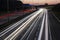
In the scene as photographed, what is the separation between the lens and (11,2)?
12019 centimetres

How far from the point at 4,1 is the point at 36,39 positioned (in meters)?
83.9

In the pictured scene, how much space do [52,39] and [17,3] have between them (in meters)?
111

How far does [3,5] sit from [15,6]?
27589 mm

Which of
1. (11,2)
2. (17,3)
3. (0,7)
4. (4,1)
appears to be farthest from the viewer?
(17,3)

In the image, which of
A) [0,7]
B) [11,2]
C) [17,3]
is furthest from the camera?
[17,3]

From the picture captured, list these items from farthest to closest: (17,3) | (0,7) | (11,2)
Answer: (17,3) < (11,2) < (0,7)

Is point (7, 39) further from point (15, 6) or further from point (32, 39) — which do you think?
point (15, 6)

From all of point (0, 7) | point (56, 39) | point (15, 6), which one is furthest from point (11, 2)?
point (56, 39)

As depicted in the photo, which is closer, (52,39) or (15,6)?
(52,39)

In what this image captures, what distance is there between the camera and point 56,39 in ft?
66.8

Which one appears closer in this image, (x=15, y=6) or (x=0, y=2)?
(x=0, y=2)

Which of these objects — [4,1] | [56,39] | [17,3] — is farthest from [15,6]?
[56,39]

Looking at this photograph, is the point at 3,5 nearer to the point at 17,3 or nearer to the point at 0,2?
the point at 0,2

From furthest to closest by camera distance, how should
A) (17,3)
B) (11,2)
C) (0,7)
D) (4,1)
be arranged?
(17,3) → (11,2) → (4,1) → (0,7)
